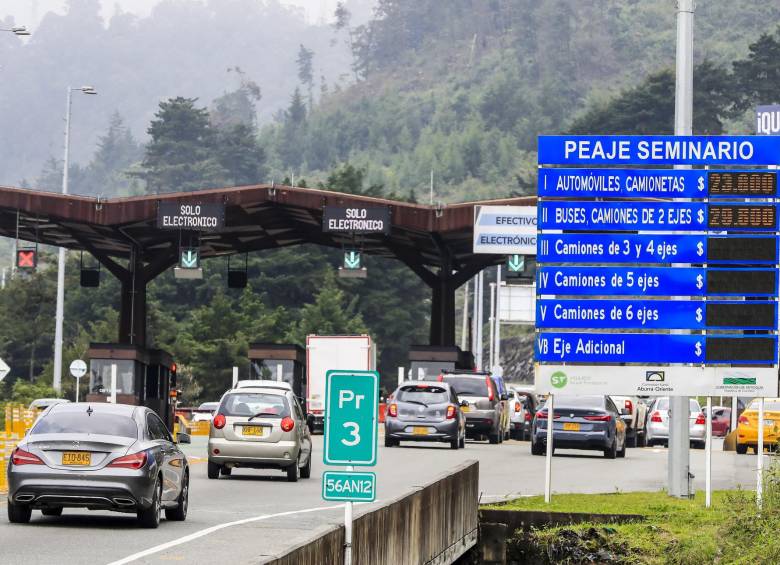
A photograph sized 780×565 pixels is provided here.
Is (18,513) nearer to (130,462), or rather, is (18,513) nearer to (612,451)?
(130,462)

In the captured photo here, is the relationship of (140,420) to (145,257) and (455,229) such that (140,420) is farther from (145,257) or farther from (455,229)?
(145,257)

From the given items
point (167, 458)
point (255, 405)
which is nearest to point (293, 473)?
point (255, 405)

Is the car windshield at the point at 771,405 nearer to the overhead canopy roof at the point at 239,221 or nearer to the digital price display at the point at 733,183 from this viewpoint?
the overhead canopy roof at the point at 239,221

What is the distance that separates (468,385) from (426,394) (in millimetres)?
5624

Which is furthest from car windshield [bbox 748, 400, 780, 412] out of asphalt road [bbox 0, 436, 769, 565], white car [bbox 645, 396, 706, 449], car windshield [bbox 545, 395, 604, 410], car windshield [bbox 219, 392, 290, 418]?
car windshield [bbox 219, 392, 290, 418]

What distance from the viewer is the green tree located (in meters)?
188

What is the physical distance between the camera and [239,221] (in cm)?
5909

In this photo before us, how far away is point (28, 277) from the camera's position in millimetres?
118750

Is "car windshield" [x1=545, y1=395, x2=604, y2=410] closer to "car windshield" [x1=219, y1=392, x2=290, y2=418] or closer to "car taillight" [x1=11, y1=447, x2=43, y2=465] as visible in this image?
"car windshield" [x1=219, y1=392, x2=290, y2=418]

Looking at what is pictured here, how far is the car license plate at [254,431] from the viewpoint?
28766mm

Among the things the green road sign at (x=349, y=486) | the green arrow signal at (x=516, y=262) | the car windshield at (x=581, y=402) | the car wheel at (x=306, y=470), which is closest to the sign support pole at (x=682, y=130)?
the car wheel at (x=306, y=470)

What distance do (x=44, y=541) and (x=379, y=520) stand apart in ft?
14.4

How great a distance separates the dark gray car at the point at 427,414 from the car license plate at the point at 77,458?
71.8 feet

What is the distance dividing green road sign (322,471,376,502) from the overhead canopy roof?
136 feet
